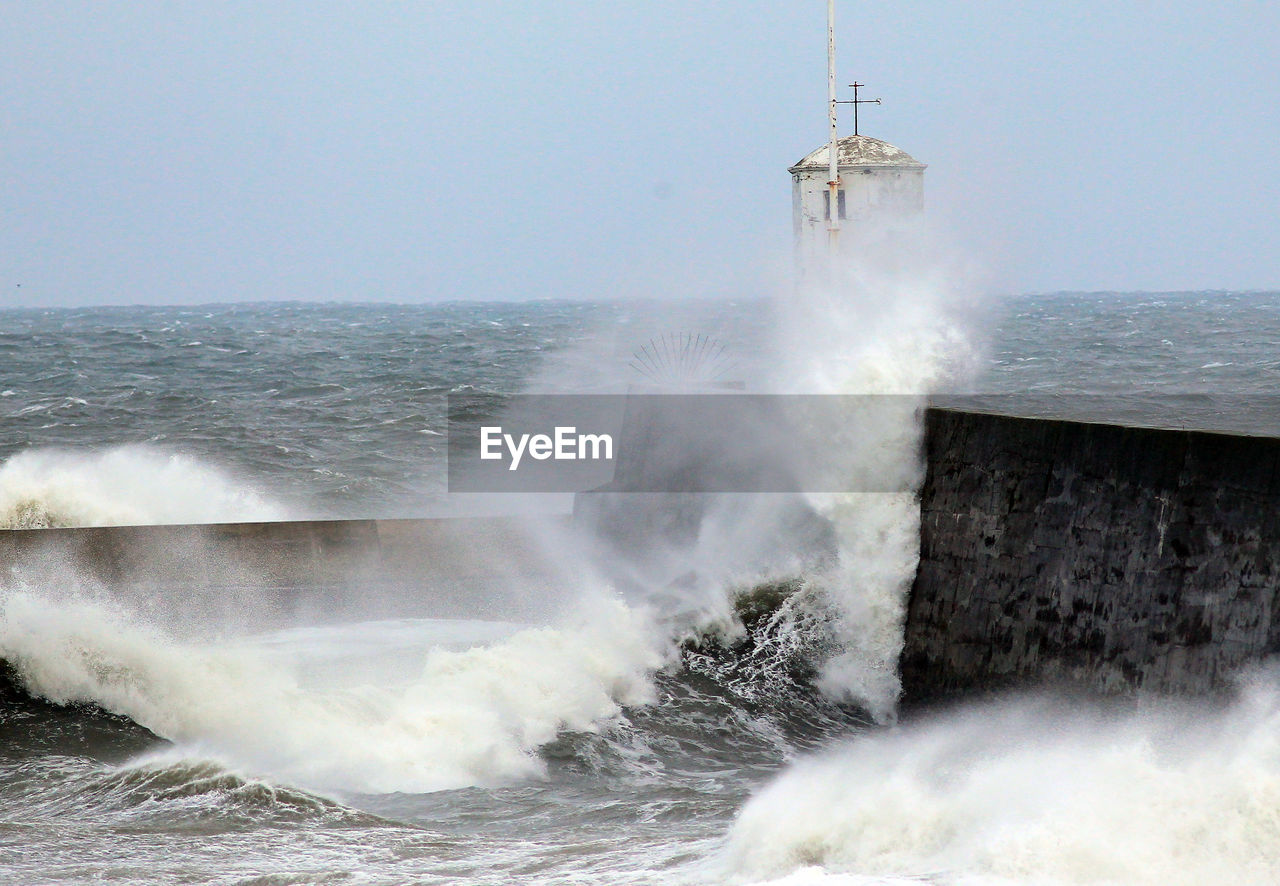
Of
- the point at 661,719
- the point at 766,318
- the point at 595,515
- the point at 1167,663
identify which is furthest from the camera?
the point at 766,318

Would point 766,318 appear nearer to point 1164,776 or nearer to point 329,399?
point 1164,776

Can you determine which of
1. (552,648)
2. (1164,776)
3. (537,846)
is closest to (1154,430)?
(1164,776)
